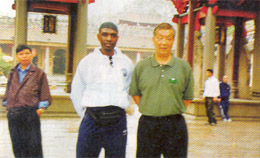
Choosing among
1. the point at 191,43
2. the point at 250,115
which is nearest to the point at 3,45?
the point at 191,43

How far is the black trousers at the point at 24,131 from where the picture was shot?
3625 mm

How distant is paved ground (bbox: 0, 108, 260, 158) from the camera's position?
5758 millimetres

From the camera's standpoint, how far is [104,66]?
9.82 ft

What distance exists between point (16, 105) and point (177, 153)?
5.61 ft

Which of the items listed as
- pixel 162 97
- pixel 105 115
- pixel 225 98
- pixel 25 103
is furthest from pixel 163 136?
pixel 225 98

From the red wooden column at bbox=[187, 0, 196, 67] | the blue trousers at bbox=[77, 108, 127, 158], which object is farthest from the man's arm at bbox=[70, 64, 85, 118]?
the red wooden column at bbox=[187, 0, 196, 67]

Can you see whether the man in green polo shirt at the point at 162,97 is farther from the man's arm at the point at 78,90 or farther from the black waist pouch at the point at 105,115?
the man's arm at the point at 78,90

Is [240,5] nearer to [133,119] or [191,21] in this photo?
[191,21]

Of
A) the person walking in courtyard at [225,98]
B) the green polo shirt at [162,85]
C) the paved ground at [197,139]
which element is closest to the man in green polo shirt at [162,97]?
the green polo shirt at [162,85]

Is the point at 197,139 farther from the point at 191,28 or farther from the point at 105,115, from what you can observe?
the point at 191,28

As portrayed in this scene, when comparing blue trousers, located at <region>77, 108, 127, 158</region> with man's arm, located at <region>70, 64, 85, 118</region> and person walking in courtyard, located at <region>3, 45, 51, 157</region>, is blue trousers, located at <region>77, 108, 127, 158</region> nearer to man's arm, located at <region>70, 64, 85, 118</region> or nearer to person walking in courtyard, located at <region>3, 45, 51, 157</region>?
man's arm, located at <region>70, 64, 85, 118</region>

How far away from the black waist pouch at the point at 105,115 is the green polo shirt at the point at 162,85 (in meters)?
0.21

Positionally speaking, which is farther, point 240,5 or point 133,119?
point 240,5

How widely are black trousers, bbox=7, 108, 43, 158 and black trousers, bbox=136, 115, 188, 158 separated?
1.32 meters
